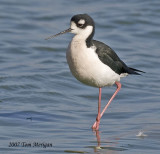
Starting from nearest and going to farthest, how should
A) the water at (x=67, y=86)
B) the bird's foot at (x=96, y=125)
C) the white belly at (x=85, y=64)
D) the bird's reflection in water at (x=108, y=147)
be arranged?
the bird's reflection in water at (x=108, y=147), the water at (x=67, y=86), the white belly at (x=85, y=64), the bird's foot at (x=96, y=125)

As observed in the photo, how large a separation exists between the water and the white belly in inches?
27.2

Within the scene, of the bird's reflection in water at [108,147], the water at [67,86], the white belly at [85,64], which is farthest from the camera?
the white belly at [85,64]

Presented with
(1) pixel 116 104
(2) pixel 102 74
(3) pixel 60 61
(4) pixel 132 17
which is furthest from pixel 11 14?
(2) pixel 102 74

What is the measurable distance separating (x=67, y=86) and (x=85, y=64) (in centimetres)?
271

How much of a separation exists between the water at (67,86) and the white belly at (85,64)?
0.69m

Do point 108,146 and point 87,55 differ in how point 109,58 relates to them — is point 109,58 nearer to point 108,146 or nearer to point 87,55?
point 87,55

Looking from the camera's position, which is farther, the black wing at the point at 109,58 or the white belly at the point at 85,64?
the black wing at the point at 109,58

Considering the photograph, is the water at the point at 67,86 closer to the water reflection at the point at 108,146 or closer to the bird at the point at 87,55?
the water reflection at the point at 108,146

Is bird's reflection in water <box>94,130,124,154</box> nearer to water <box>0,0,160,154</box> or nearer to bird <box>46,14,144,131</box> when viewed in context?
water <box>0,0,160,154</box>

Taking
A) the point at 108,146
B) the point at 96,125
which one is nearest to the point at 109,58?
the point at 96,125

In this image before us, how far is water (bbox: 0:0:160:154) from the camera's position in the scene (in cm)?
684

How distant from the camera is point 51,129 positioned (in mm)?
7367

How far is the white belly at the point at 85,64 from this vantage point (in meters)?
7.38

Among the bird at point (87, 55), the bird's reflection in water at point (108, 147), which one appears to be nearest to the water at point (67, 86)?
the bird's reflection in water at point (108, 147)
